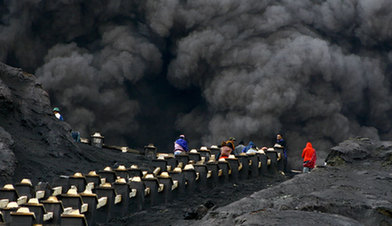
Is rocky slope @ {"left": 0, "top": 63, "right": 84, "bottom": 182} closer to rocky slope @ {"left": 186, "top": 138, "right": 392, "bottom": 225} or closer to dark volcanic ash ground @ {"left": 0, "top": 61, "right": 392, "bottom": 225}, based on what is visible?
dark volcanic ash ground @ {"left": 0, "top": 61, "right": 392, "bottom": 225}

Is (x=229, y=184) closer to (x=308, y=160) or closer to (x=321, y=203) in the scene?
(x=308, y=160)

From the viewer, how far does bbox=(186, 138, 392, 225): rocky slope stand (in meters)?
6.95

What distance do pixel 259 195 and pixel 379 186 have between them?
2.08 m

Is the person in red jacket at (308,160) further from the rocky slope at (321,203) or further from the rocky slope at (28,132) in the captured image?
the rocky slope at (28,132)

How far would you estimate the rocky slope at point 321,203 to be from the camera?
6949 mm

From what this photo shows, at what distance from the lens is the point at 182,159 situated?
60.8 feet

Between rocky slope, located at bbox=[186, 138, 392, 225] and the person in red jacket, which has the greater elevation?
the person in red jacket

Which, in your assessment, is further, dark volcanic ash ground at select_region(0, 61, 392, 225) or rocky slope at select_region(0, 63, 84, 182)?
rocky slope at select_region(0, 63, 84, 182)

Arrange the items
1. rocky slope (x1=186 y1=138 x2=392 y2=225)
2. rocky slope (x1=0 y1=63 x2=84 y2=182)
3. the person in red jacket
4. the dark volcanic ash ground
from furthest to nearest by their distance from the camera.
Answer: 1. the person in red jacket
2. rocky slope (x1=0 y1=63 x2=84 y2=182)
3. the dark volcanic ash ground
4. rocky slope (x1=186 y1=138 x2=392 y2=225)

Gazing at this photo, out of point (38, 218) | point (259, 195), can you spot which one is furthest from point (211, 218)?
point (38, 218)

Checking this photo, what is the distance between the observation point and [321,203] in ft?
25.9

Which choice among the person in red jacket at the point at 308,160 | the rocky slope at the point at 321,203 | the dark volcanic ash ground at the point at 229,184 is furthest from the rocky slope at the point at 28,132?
the rocky slope at the point at 321,203

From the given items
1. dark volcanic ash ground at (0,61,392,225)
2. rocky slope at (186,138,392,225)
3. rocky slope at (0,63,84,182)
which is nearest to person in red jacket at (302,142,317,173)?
dark volcanic ash ground at (0,61,392,225)

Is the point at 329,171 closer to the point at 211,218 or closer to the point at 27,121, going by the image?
the point at 211,218
